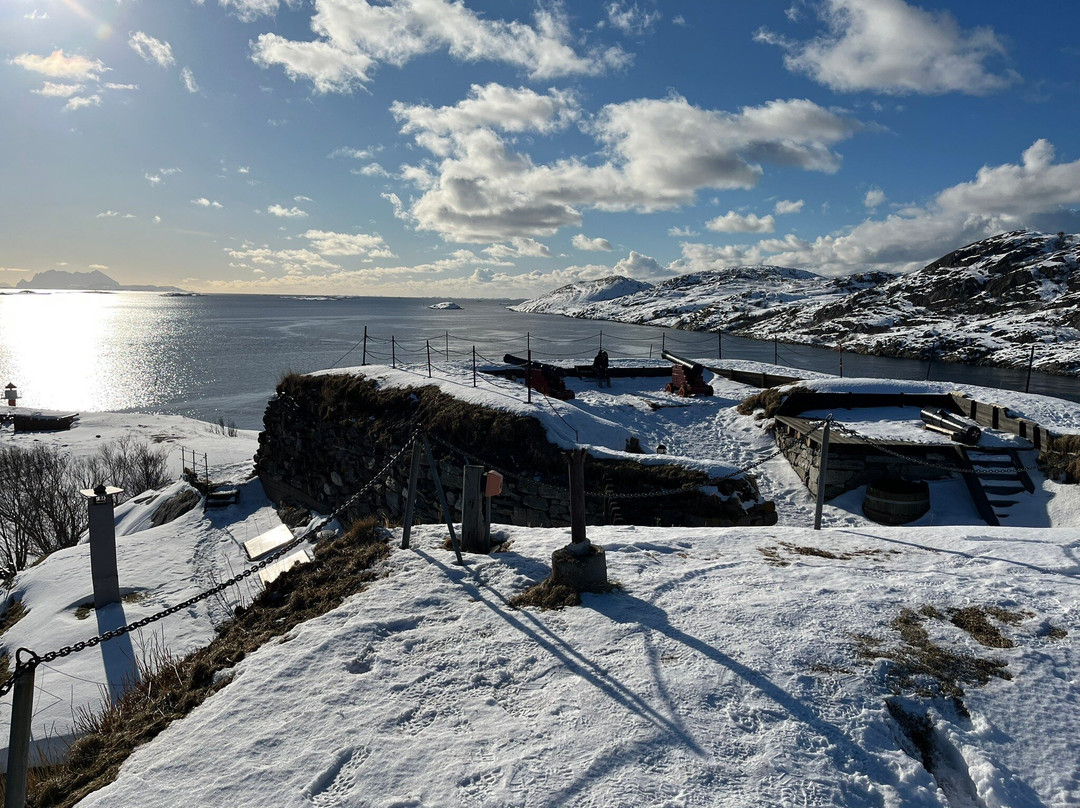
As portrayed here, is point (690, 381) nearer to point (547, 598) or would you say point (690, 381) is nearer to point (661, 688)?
point (547, 598)

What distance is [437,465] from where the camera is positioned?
11.6 metres

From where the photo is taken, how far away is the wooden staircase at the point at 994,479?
414 inches

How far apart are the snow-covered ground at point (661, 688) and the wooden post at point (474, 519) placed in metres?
0.32

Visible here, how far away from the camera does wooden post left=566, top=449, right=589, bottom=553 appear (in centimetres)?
502

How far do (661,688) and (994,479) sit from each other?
36.5 feet

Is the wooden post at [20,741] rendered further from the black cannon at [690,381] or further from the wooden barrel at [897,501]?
the black cannon at [690,381]

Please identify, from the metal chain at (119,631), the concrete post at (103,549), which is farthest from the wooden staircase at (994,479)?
the concrete post at (103,549)

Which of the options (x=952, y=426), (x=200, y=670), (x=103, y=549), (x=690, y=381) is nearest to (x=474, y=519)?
(x=200, y=670)

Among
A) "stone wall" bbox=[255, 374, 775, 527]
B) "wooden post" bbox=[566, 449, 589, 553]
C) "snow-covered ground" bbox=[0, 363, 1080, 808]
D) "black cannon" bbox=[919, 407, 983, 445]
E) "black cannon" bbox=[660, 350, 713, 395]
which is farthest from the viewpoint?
"black cannon" bbox=[660, 350, 713, 395]

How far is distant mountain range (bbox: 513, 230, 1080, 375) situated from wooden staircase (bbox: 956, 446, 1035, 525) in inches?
1670

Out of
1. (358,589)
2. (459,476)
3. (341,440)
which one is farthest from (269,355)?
(358,589)

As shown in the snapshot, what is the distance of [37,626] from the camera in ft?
26.5

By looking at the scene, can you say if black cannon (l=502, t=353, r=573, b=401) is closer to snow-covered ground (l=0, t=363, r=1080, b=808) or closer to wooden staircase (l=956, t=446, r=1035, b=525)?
wooden staircase (l=956, t=446, r=1035, b=525)

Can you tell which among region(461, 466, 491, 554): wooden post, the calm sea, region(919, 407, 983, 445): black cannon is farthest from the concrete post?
the calm sea
